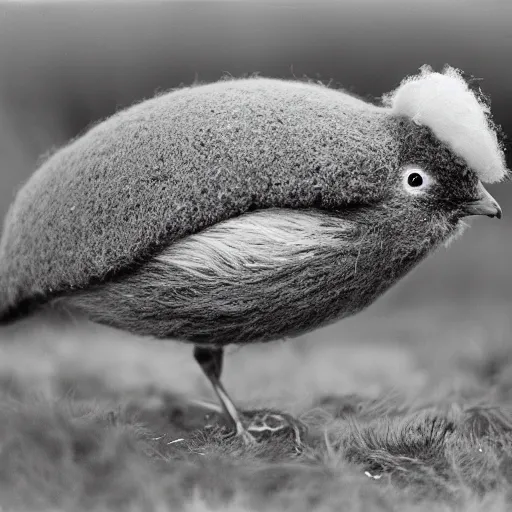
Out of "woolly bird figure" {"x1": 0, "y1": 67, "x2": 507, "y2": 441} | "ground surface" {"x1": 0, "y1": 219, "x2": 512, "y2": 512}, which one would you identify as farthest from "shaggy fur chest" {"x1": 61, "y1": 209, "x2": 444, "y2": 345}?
"ground surface" {"x1": 0, "y1": 219, "x2": 512, "y2": 512}

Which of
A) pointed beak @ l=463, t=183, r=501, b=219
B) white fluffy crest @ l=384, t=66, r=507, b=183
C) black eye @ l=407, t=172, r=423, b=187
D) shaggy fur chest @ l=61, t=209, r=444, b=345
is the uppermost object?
white fluffy crest @ l=384, t=66, r=507, b=183

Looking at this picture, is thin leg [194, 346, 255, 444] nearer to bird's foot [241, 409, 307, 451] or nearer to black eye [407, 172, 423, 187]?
bird's foot [241, 409, 307, 451]

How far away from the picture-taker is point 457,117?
55cm

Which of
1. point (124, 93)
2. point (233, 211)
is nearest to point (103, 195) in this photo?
point (233, 211)

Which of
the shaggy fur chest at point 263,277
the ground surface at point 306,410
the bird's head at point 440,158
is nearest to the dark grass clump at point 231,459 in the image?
the ground surface at point 306,410

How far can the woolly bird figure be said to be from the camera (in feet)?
1.77

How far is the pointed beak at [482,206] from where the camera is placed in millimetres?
570

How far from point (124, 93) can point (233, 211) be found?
12.1 inches

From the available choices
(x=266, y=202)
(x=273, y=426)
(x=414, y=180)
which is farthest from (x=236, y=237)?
(x=273, y=426)

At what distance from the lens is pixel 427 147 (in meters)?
0.56

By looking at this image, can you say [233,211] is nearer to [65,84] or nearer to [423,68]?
[423,68]

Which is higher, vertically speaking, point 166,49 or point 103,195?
point 166,49

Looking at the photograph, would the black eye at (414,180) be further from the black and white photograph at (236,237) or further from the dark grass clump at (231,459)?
the dark grass clump at (231,459)

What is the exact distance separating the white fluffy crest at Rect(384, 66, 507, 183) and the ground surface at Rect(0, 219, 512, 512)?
0.30m
